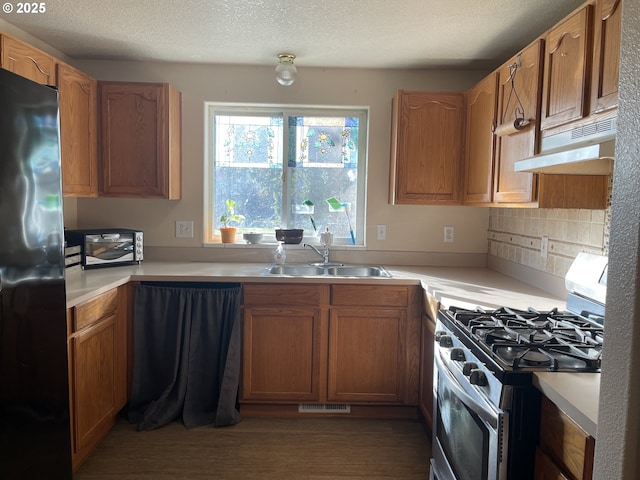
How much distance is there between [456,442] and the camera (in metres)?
1.62

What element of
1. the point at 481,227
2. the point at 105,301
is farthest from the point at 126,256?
the point at 481,227

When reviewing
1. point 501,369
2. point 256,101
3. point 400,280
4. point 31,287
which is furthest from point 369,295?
point 31,287

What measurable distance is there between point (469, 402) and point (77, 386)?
165 centimetres

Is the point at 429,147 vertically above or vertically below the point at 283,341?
above

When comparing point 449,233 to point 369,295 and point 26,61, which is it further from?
point 26,61

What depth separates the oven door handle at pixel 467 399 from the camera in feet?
4.17

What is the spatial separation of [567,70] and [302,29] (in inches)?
51.8

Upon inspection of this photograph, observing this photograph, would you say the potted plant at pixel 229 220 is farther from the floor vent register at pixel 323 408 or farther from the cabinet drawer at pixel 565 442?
the cabinet drawer at pixel 565 442

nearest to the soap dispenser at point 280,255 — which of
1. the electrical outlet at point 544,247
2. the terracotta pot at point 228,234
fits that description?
the terracotta pot at point 228,234

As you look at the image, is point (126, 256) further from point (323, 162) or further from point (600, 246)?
point (600, 246)

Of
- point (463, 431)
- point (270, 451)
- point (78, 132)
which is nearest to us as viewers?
point (463, 431)

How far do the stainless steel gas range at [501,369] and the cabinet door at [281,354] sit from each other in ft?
2.78

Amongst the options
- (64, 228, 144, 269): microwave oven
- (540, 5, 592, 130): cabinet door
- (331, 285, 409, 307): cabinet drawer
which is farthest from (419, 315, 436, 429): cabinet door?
(64, 228, 144, 269): microwave oven

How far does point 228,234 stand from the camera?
3.04m
